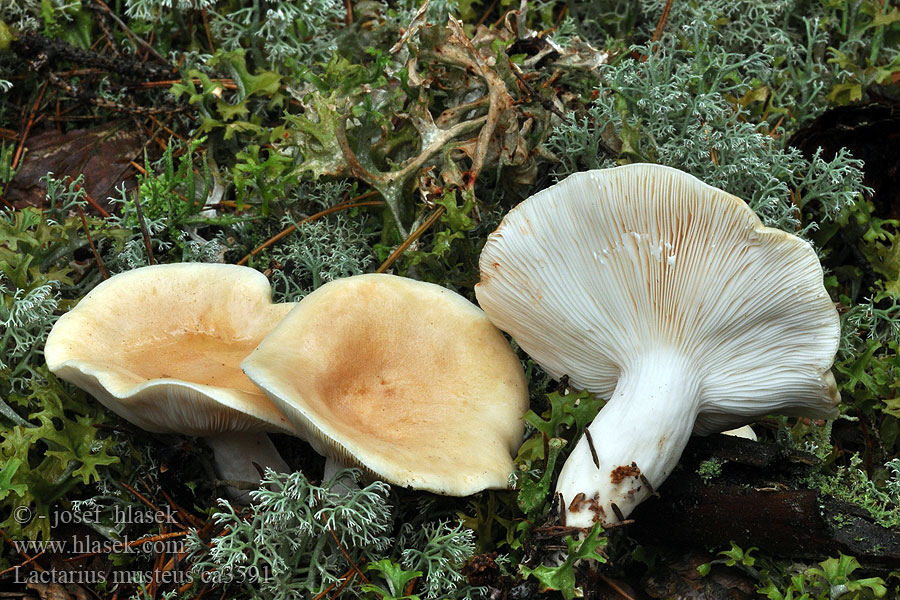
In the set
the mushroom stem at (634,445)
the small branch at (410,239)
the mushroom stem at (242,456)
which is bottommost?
the mushroom stem at (242,456)

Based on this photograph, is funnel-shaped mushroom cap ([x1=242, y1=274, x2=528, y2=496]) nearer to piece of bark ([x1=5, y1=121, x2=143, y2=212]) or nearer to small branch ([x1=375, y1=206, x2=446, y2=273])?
small branch ([x1=375, y1=206, x2=446, y2=273])

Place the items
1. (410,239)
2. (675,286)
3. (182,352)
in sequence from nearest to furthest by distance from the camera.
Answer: (675,286) → (182,352) → (410,239)

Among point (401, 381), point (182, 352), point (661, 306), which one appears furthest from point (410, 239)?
point (661, 306)

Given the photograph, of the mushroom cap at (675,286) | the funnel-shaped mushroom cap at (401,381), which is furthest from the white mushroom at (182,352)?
the mushroom cap at (675,286)

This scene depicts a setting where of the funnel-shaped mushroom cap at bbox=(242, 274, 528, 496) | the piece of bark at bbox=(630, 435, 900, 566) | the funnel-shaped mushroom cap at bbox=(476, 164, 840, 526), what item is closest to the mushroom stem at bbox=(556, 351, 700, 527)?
the funnel-shaped mushroom cap at bbox=(476, 164, 840, 526)

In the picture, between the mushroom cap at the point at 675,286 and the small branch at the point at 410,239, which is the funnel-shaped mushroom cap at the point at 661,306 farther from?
the small branch at the point at 410,239

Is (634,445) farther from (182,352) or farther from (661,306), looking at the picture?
(182,352)

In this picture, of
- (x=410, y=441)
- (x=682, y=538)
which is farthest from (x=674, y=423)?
(x=410, y=441)
